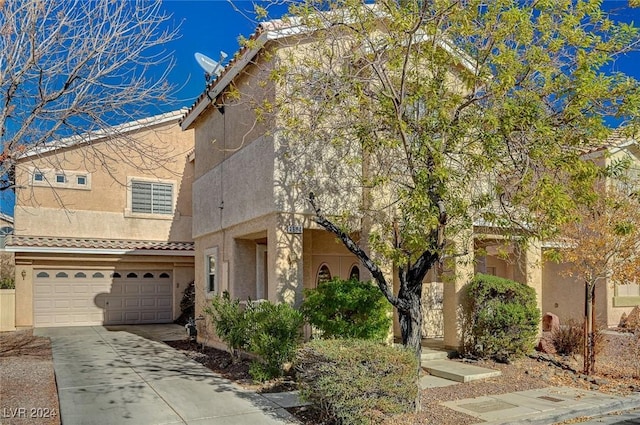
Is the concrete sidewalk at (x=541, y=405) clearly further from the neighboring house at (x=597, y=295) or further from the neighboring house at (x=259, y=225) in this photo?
the neighboring house at (x=597, y=295)

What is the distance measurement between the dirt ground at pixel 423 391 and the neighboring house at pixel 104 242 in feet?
19.8

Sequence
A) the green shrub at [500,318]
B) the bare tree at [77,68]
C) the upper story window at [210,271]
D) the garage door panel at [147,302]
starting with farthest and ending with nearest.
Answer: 1. the garage door panel at [147,302]
2. the upper story window at [210,271]
3. the green shrub at [500,318]
4. the bare tree at [77,68]

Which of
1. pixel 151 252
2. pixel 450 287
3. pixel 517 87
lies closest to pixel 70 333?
pixel 151 252

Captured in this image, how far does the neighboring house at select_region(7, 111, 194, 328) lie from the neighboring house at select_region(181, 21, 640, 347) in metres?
4.63

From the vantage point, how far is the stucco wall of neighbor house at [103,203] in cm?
2134

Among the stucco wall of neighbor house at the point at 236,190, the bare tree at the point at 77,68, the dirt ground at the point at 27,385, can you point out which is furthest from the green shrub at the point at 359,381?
the bare tree at the point at 77,68

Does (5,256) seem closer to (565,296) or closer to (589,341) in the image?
(589,341)

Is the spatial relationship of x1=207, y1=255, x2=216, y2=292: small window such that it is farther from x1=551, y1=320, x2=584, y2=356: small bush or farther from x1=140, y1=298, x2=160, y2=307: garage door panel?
x1=551, y1=320, x2=584, y2=356: small bush

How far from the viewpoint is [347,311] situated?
35.8ft

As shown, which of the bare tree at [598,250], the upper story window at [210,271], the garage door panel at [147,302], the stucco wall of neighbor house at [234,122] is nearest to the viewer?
the bare tree at [598,250]

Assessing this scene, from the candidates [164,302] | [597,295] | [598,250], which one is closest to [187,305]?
[164,302]

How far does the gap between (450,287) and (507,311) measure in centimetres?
151

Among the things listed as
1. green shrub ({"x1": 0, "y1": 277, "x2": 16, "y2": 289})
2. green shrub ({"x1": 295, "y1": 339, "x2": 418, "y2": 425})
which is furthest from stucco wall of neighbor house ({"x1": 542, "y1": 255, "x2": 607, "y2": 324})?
green shrub ({"x1": 0, "y1": 277, "x2": 16, "y2": 289})

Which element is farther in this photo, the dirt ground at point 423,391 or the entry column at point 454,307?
the entry column at point 454,307
